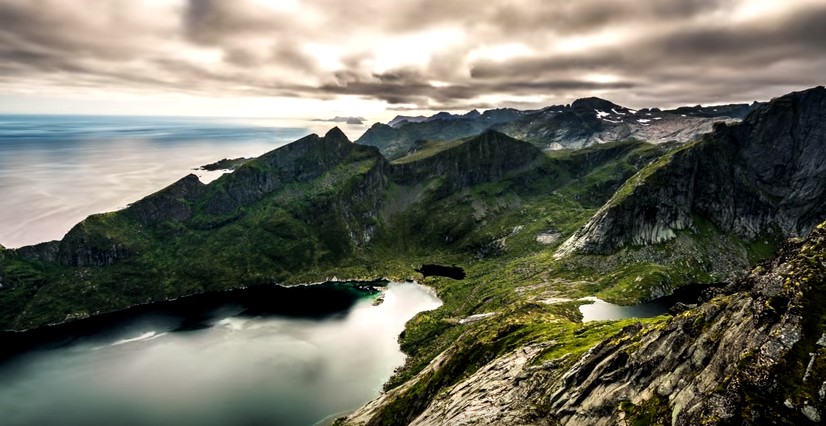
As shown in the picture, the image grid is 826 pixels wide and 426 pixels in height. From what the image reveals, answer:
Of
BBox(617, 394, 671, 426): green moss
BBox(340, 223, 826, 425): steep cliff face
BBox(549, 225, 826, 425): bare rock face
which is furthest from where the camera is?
BBox(617, 394, 671, 426): green moss

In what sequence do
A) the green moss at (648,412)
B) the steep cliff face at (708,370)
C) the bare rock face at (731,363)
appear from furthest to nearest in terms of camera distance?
the green moss at (648,412) < the steep cliff face at (708,370) < the bare rock face at (731,363)

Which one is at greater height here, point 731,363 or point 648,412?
point 731,363

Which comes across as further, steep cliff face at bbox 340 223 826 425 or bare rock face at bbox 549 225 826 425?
steep cliff face at bbox 340 223 826 425

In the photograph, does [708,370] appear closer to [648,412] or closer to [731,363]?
[731,363]

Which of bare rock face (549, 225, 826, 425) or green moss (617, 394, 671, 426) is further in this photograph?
green moss (617, 394, 671, 426)

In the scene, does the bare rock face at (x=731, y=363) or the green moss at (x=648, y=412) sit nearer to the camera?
the bare rock face at (x=731, y=363)

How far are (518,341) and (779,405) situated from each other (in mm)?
87710

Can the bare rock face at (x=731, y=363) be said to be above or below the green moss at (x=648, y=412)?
above

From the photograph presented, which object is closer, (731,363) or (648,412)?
(731,363)

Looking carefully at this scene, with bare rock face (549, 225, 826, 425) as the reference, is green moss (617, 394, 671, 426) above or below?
below

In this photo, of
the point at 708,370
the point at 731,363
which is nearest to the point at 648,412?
the point at 708,370

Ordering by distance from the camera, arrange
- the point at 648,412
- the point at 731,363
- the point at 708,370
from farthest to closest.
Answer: the point at 648,412, the point at 708,370, the point at 731,363

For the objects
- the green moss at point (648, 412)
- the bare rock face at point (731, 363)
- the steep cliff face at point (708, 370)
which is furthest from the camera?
the green moss at point (648, 412)

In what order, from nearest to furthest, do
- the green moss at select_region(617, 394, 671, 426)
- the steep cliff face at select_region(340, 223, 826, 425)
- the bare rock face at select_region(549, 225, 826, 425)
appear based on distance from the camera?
the bare rock face at select_region(549, 225, 826, 425), the steep cliff face at select_region(340, 223, 826, 425), the green moss at select_region(617, 394, 671, 426)
